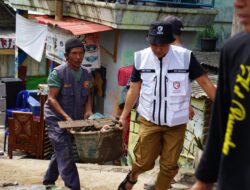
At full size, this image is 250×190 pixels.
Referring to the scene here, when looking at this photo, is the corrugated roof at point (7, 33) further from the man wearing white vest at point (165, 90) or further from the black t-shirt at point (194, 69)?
the black t-shirt at point (194, 69)

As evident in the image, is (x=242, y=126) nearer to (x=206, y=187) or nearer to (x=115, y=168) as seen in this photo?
(x=206, y=187)

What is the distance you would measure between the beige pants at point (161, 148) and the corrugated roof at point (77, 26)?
770 cm

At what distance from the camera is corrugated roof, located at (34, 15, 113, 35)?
40.2 feet

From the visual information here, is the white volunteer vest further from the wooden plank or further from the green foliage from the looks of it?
the green foliage

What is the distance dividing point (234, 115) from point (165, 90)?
2.53 m

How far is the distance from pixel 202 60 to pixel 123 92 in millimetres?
3090

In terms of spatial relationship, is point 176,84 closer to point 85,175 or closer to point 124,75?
point 85,175

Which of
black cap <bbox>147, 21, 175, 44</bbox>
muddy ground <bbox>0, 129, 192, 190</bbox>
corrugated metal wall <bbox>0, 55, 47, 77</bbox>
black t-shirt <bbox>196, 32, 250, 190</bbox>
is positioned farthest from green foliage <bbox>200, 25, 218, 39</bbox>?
black t-shirt <bbox>196, 32, 250, 190</bbox>

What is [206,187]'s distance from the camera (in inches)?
84.9

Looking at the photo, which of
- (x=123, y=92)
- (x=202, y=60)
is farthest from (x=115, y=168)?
(x=123, y=92)

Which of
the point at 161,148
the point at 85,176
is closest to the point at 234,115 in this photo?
the point at 161,148

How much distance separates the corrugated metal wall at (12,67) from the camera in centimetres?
2088

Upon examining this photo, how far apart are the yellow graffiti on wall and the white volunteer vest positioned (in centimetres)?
249

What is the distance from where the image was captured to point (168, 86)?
441 centimetres
